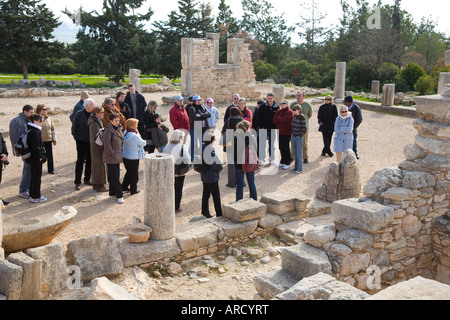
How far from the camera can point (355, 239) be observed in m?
5.76

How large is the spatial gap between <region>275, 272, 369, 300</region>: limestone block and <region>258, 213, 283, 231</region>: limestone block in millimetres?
2770

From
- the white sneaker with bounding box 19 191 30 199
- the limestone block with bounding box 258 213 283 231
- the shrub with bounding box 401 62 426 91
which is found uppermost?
the shrub with bounding box 401 62 426 91

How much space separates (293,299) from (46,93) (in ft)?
68.9

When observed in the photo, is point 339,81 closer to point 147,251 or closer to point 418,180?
point 418,180

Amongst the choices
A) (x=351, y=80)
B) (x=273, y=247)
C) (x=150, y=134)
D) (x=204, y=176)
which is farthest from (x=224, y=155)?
(x=351, y=80)

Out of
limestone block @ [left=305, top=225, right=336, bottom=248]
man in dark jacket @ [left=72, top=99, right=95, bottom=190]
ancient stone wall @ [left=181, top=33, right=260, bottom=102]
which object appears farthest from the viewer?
ancient stone wall @ [left=181, top=33, right=260, bottom=102]

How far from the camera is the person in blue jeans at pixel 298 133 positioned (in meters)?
10.3

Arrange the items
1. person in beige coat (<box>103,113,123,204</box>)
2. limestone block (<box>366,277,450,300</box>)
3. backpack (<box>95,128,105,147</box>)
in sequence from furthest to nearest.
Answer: backpack (<box>95,128,105,147</box>) → person in beige coat (<box>103,113,123,204</box>) → limestone block (<box>366,277,450,300</box>)

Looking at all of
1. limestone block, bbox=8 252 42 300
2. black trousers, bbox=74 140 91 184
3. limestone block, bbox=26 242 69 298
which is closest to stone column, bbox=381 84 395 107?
black trousers, bbox=74 140 91 184

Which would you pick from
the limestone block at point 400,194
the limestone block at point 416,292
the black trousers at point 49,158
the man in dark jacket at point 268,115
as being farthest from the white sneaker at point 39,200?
the limestone block at point 416,292

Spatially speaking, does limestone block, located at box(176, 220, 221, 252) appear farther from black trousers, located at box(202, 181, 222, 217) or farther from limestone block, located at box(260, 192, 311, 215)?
limestone block, located at box(260, 192, 311, 215)

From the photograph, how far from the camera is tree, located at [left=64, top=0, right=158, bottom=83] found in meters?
29.0
